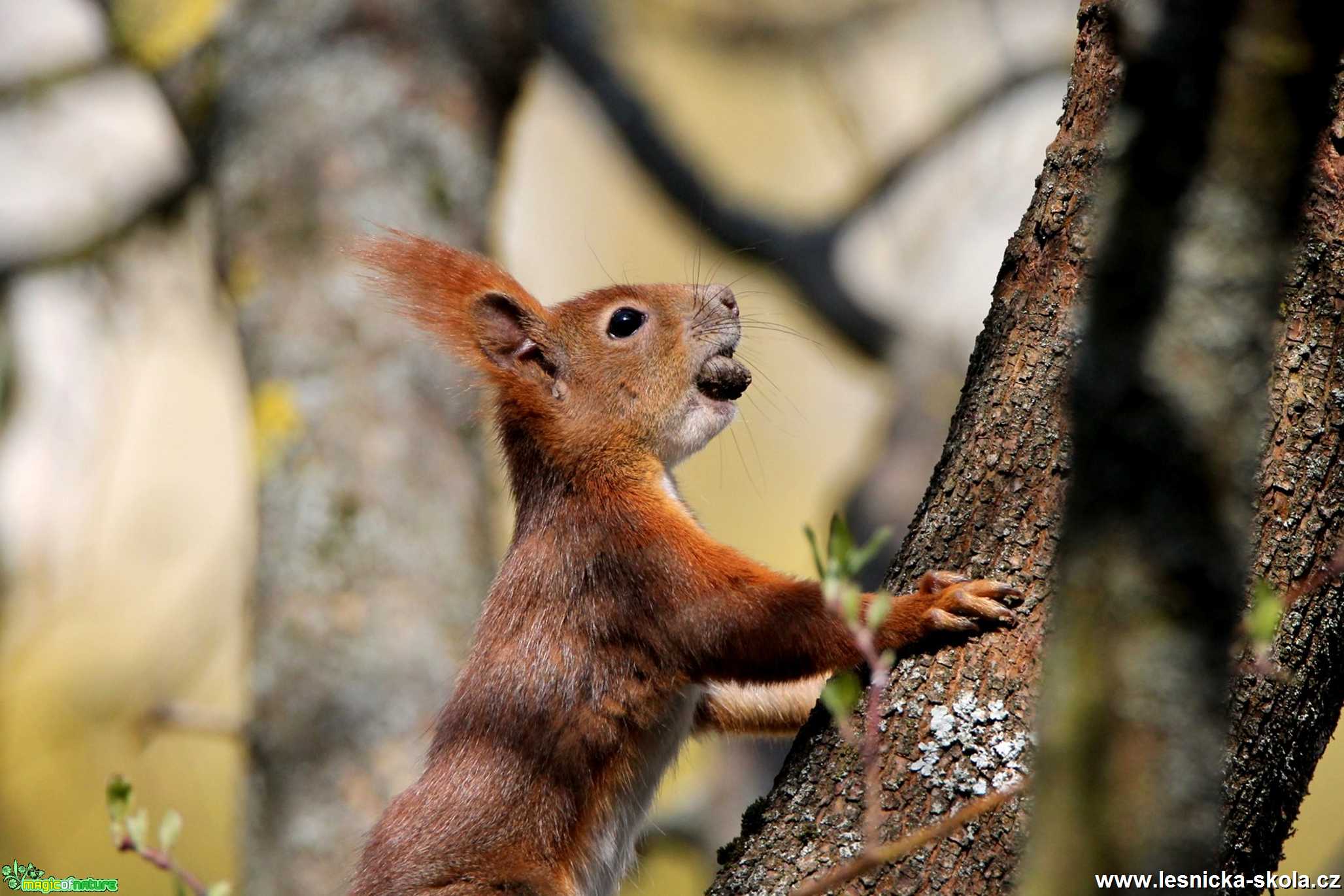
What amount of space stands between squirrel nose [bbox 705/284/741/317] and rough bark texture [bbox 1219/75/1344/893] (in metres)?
2.07

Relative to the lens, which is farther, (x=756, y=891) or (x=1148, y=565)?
(x=756, y=891)

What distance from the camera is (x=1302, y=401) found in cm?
210

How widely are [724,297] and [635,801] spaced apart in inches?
60.5

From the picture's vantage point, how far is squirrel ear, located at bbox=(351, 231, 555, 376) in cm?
374

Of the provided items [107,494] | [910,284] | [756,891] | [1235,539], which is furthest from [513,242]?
[1235,539]

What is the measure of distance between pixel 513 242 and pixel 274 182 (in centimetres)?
658

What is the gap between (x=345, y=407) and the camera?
16.1ft

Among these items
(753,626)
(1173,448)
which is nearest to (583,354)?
(753,626)

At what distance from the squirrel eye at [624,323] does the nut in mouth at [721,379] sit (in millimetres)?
253

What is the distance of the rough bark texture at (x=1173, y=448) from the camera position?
134 centimetres

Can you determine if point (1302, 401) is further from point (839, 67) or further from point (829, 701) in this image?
point (839, 67)

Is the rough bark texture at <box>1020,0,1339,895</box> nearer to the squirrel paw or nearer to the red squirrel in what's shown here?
the squirrel paw

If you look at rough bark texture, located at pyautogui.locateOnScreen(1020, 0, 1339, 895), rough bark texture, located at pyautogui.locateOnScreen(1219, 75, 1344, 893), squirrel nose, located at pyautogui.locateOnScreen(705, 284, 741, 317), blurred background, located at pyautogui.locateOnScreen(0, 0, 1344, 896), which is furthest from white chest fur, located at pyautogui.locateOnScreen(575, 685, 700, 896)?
rough bark texture, located at pyautogui.locateOnScreen(1020, 0, 1339, 895)

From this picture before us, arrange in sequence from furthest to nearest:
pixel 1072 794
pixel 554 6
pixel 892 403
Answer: pixel 554 6 → pixel 892 403 → pixel 1072 794
